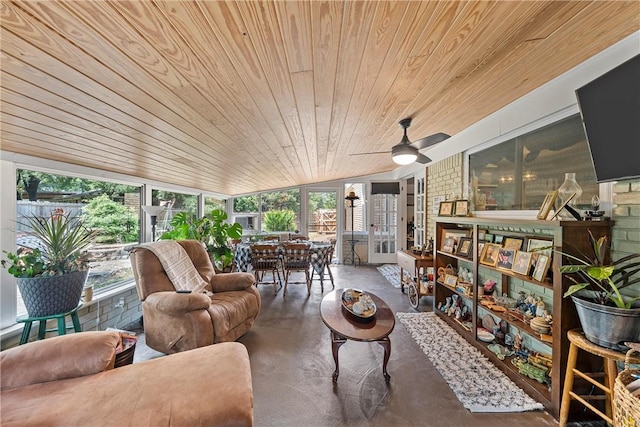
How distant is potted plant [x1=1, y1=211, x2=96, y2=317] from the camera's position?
175cm

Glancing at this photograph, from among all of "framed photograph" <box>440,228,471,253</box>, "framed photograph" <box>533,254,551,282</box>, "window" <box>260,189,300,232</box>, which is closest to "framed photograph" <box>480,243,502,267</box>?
"framed photograph" <box>533,254,551,282</box>

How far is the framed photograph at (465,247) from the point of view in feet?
8.68

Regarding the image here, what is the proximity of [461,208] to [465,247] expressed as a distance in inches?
21.3

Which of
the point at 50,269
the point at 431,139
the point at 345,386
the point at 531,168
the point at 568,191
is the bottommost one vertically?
the point at 345,386

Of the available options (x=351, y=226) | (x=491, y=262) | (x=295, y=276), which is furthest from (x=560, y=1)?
(x=351, y=226)

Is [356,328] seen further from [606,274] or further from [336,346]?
[606,274]

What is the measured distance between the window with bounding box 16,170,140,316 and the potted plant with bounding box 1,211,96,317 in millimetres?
237

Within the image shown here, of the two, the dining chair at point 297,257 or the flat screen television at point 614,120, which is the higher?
the flat screen television at point 614,120

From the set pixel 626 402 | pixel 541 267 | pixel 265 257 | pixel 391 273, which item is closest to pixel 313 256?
pixel 265 257

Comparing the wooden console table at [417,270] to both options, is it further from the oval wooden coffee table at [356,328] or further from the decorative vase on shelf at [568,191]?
the decorative vase on shelf at [568,191]

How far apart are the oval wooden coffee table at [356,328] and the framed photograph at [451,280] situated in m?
1.12

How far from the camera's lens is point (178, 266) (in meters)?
2.53

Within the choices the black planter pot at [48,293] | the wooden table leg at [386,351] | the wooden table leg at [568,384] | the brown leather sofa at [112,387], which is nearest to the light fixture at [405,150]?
the wooden table leg at [386,351]

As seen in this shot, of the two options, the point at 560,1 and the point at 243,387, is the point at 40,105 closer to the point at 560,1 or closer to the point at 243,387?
the point at 243,387
